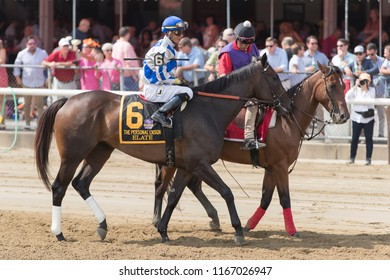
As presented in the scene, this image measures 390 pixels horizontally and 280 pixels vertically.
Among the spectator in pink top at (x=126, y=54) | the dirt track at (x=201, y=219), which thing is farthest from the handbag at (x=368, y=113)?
the spectator in pink top at (x=126, y=54)

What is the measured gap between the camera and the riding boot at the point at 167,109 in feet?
34.3

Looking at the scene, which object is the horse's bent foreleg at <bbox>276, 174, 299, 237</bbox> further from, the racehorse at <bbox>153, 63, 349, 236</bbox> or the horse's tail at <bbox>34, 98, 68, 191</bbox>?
the horse's tail at <bbox>34, 98, 68, 191</bbox>

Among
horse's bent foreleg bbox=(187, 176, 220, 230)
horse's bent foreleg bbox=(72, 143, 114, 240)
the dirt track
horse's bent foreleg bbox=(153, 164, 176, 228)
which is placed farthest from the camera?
horse's bent foreleg bbox=(187, 176, 220, 230)

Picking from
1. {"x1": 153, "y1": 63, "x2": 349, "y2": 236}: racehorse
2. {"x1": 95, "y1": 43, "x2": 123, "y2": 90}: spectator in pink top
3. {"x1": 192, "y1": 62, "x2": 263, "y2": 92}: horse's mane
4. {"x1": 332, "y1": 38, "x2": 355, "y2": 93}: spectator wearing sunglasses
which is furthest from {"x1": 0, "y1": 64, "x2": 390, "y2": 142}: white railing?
{"x1": 192, "y1": 62, "x2": 263, "y2": 92}: horse's mane

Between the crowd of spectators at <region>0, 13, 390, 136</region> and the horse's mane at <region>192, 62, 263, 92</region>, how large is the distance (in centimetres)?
502

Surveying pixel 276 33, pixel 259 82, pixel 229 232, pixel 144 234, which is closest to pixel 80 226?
pixel 144 234

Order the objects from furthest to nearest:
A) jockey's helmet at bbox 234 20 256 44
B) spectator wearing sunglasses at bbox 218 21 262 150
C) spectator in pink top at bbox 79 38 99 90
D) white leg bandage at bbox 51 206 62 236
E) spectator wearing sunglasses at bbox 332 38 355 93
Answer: spectator in pink top at bbox 79 38 99 90 < spectator wearing sunglasses at bbox 332 38 355 93 < jockey's helmet at bbox 234 20 256 44 < spectator wearing sunglasses at bbox 218 21 262 150 < white leg bandage at bbox 51 206 62 236

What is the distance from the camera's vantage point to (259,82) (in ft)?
35.7

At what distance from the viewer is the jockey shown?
34.5ft

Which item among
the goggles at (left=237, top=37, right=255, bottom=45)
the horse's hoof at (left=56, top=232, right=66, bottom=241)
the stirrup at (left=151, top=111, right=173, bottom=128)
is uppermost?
the goggles at (left=237, top=37, right=255, bottom=45)

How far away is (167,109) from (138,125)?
1.28 ft

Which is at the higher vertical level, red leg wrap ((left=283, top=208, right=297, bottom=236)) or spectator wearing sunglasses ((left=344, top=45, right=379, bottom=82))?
spectator wearing sunglasses ((left=344, top=45, right=379, bottom=82))

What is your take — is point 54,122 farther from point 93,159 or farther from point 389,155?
point 389,155

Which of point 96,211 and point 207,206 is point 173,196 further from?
point 207,206
